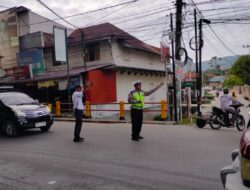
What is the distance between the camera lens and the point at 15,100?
12.8 m

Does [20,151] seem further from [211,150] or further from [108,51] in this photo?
[108,51]

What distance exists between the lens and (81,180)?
19.9 ft

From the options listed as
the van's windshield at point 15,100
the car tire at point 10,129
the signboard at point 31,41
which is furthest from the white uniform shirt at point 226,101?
the signboard at point 31,41

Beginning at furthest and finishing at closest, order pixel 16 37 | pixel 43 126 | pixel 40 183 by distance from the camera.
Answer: pixel 16 37
pixel 43 126
pixel 40 183

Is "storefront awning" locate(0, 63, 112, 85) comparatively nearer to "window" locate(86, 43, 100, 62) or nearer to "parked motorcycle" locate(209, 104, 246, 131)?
"window" locate(86, 43, 100, 62)

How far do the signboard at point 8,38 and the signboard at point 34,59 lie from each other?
9.33 ft

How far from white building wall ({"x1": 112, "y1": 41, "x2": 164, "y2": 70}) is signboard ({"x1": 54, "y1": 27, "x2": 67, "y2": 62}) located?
402cm

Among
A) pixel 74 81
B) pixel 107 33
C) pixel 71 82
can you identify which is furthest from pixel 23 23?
pixel 74 81

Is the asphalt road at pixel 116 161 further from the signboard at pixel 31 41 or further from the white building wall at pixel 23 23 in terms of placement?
the white building wall at pixel 23 23

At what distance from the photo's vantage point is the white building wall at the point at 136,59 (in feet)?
84.3

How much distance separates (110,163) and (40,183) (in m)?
1.79

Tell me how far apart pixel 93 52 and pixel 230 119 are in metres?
15.1

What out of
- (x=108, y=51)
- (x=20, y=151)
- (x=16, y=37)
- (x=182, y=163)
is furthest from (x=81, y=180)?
(x=16, y=37)

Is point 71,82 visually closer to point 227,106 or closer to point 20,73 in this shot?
point 20,73
